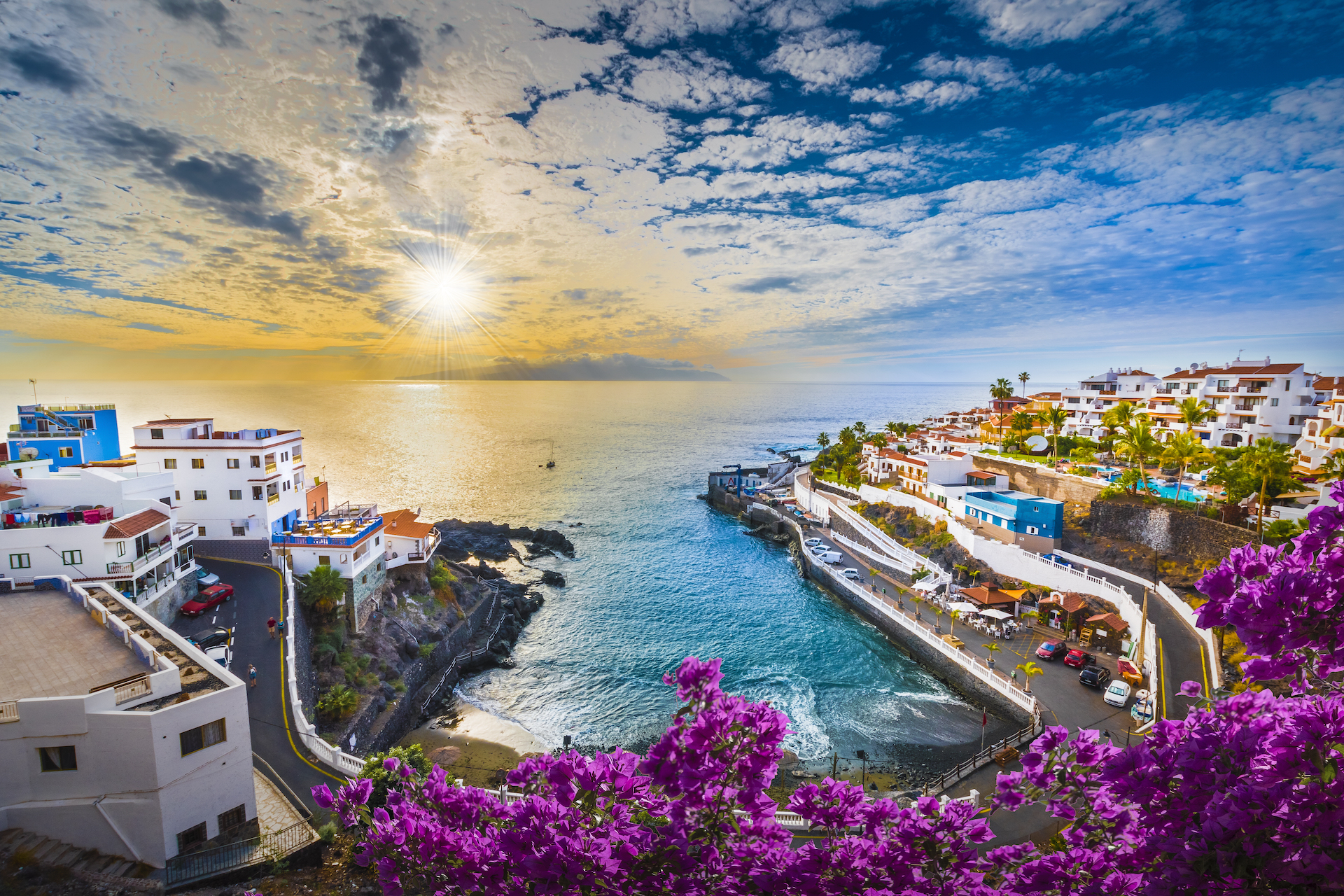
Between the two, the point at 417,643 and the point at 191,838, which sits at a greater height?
the point at 191,838

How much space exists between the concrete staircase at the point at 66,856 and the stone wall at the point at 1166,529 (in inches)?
1770

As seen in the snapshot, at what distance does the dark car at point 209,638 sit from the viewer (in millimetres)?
22219

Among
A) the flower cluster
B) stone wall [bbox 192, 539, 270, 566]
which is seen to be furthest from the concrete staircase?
stone wall [bbox 192, 539, 270, 566]

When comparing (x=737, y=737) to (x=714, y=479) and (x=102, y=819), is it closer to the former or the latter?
(x=102, y=819)

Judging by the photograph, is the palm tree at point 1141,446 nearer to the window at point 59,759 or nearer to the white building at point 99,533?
the window at point 59,759

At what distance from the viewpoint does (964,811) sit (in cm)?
488

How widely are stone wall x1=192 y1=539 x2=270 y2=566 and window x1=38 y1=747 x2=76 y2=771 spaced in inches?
740

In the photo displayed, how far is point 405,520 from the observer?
118ft

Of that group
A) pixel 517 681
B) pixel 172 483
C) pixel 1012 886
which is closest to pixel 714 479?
pixel 517 681

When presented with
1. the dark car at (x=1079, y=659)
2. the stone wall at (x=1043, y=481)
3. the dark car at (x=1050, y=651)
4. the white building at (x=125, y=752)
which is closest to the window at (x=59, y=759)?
the white building at (x=125, y=752)

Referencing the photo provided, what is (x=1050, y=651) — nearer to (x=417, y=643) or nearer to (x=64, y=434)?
(x=417, y=643)

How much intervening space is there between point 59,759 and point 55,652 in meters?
4.75

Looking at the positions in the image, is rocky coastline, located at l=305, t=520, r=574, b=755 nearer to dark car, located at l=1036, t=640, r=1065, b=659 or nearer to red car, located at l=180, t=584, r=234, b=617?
red car, located at l=180, t=584, r=234, b=617

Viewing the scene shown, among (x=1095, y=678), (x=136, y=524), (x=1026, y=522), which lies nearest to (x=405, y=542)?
(x=136, y=524)
